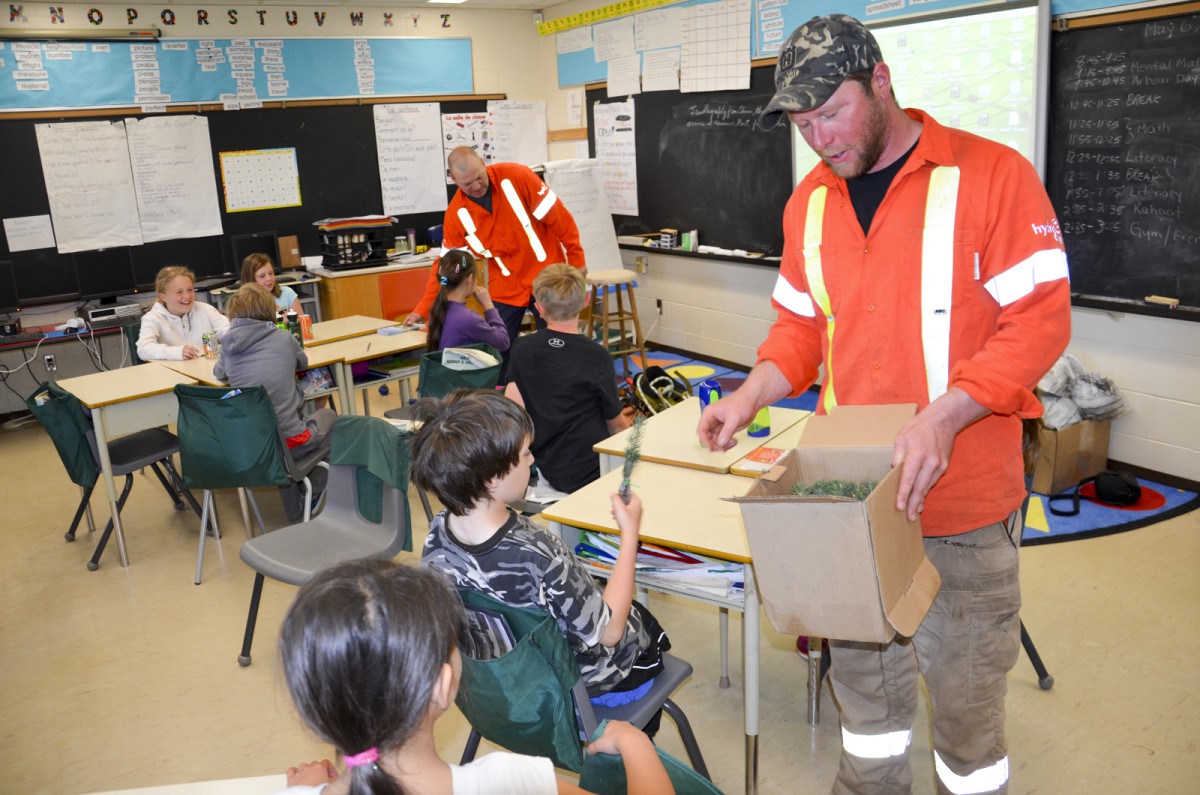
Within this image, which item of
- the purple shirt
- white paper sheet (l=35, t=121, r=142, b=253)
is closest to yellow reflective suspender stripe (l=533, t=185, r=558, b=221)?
the purple shirt

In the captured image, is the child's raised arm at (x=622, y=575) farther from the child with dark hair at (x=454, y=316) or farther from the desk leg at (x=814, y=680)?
the child with dark hair at (x=454, y=316)

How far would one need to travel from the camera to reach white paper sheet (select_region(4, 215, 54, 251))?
259 inches

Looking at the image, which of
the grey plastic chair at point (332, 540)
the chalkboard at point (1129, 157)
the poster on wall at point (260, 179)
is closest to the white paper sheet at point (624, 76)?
the poster on wall at point (260, 179)

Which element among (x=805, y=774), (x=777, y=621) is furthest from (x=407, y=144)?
(x=777, y=621)

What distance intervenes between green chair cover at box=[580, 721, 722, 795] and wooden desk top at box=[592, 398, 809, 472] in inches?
54.6

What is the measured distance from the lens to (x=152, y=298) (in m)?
7.05

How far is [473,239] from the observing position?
5.72 metres

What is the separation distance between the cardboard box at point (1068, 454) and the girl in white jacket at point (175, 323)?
4.08 meters

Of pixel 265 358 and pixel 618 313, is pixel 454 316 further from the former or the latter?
pixel 618 313

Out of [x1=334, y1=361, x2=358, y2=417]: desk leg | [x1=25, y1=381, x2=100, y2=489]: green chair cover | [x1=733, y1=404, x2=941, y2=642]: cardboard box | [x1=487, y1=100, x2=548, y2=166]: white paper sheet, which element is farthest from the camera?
[x1=487, y1=100, x2=548, y2=166]: white paper sheet

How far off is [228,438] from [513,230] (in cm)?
239

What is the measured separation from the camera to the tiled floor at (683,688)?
2.63 meters

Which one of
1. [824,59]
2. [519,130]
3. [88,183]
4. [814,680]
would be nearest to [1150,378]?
[814,680]

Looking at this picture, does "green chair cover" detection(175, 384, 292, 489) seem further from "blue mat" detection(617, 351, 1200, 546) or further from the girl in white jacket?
Result: "blue mat" detection(617, 351, 1200, 546)
